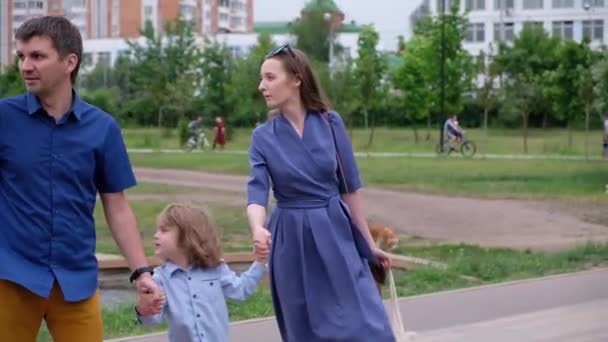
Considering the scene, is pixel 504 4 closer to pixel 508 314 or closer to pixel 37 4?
pixel 37 4

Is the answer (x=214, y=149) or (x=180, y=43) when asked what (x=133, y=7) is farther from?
(x=214, y=149)

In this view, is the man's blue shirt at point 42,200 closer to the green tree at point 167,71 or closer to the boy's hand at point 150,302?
the boy's hand at point 150,302

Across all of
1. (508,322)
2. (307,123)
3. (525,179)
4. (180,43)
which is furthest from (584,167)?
(180,43)

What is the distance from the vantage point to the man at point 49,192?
15.2 ft

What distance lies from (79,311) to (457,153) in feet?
141

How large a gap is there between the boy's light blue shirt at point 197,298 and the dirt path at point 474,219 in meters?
10.9

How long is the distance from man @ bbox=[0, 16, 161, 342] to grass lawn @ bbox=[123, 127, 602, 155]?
43977 mm

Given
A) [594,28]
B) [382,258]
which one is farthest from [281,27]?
[382,258]

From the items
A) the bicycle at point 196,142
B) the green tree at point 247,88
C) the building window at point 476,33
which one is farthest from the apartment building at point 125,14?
the building window at point 476,33

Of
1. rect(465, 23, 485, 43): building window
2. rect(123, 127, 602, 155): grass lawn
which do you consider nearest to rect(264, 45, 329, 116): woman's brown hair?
rect(123, 127, 602, 155): grass lawn

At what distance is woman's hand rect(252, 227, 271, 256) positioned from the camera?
5.52 m

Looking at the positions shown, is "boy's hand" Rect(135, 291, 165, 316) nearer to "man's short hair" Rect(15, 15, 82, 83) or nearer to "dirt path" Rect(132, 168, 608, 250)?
"man's short hair" Rect(15, 15, 82, 83)

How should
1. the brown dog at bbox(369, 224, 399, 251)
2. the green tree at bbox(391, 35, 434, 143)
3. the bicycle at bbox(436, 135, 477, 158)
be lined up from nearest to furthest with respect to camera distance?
the brown dog at bbox(369, 224, 399, 251), the bicycle at bbox(436, 135, 477, 158), the green tree at bbox(391, 35, 434, 143)

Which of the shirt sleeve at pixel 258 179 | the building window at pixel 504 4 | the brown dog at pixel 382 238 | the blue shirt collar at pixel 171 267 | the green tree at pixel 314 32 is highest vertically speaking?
the building window at pixel 504 4
